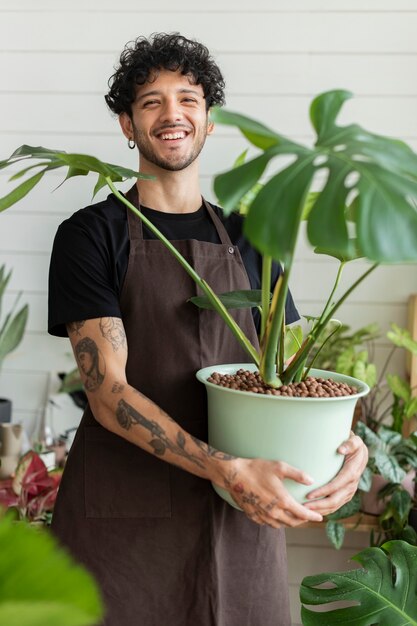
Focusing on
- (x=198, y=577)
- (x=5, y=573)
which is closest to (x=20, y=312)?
(x=198, y=577)

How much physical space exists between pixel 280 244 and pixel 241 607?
1.19m

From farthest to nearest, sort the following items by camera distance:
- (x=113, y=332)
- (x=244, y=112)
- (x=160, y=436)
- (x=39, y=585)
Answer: (x=244, y=112), (x=113, y=332), (x=160, y=436), (x=39, y=585)

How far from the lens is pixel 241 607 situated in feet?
5.44

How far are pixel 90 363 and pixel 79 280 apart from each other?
17cm

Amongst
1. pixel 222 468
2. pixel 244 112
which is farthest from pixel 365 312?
pixel 222 468

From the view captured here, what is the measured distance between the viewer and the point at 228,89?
2.62 metres

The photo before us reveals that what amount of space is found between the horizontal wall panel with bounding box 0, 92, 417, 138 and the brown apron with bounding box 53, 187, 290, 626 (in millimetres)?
1177

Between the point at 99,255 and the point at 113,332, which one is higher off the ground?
the point at 99,255

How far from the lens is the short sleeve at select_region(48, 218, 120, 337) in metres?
1.51

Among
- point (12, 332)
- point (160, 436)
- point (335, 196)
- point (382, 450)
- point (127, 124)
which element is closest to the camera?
point (335, 196)

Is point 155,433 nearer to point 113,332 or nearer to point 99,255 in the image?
point 113,332

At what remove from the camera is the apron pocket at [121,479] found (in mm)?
1599

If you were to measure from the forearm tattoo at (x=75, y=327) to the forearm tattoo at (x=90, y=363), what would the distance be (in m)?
0.03

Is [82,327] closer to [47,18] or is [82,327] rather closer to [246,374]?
[246,374]
